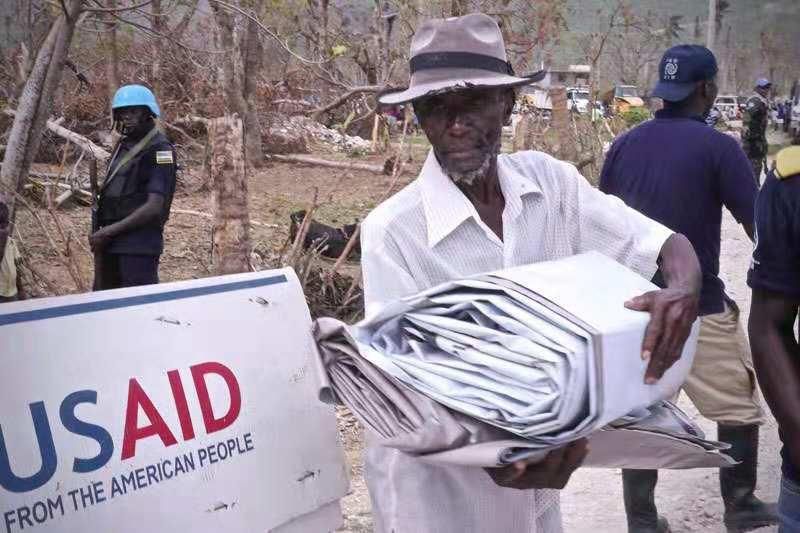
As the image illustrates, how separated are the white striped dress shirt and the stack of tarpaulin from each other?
14 cm

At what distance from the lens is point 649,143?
11.9ft

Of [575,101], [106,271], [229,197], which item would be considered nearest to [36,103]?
[106,271]

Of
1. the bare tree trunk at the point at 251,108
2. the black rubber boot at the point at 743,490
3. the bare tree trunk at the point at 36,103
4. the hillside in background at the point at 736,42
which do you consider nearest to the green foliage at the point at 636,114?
the bare tree trunk at the point at 251,108

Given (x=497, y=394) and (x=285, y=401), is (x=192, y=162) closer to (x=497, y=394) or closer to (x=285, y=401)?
(x=285, y=401)

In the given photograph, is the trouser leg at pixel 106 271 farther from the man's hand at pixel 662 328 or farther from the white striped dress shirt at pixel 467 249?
the man's hand at pixel 662 328

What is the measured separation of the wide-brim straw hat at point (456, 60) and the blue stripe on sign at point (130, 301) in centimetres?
61

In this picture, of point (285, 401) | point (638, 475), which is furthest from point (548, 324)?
point (638, 475)

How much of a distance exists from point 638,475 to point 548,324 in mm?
2239

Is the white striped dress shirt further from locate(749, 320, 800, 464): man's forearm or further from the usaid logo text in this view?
the usaid logo text

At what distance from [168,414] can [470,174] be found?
852 mm

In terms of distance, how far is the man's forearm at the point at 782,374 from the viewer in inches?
76.8

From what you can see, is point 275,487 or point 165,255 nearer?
point 275,487

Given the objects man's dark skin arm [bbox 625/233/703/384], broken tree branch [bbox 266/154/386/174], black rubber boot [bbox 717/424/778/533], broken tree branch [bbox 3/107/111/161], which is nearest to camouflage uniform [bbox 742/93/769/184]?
Answer: broken tree branch [bbox 266/154/386/174]

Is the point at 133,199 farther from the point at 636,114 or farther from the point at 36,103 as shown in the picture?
the point at 636,114
